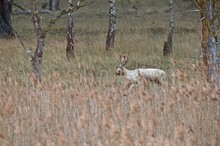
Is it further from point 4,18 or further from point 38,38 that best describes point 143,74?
point 4,18

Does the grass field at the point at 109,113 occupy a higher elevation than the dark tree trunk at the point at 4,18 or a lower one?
lower

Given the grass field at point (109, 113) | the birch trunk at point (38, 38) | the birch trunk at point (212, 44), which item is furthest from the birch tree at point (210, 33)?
the birch trunk at point (38, 38)

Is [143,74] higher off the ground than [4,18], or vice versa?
[4,18]

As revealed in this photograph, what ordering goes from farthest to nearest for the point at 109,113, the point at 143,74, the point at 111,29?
1. the point at 111,29
2. the point at 143,74
3. the point at 109,113

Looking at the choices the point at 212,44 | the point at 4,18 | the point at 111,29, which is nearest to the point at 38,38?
the point at 212,44

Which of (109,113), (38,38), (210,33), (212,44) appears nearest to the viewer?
(109,113)

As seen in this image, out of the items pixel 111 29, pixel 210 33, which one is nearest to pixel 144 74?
pixel 210 33

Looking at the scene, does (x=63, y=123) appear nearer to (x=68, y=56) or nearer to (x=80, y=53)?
(x=68, y=56)

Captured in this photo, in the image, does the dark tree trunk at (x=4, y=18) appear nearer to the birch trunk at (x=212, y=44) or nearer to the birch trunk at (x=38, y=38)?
the birch trunk at (x=38, y=38)

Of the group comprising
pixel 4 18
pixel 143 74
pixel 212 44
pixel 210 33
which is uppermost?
pixel 4 18

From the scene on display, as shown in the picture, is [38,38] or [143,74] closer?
[38,38]

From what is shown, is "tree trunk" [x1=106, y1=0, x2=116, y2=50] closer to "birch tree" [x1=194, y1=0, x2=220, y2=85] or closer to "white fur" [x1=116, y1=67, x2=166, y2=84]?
"white fur" [x1=116, y1=67, x2=166, y2=84]

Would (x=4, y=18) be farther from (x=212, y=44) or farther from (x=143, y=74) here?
(x=212, y=44)

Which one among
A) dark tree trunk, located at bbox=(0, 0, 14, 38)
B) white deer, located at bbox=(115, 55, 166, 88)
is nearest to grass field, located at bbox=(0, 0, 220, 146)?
white deer, located at bbox=(115, 55, 166, 88)
